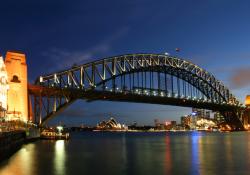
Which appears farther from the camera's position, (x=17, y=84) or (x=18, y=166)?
(x=17, y=84)

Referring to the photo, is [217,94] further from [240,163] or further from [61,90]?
[240,163]

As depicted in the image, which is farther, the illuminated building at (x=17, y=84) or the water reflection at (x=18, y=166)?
the illuminated building at (x=17, y=84)

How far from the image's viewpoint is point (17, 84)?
5819cm

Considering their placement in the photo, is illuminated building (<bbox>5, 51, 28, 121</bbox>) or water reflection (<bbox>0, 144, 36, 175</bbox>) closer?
Result: water reflection (<bbox>0, 144, 36, 175</bbox>)

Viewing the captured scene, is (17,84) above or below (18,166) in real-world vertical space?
above

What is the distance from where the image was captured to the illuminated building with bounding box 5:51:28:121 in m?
57.3

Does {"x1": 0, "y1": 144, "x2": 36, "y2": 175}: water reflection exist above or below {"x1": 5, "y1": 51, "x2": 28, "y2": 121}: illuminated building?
below

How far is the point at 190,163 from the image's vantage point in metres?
30.2

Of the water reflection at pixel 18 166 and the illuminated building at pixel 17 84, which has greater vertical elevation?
the illuminated building at pixel 17 84

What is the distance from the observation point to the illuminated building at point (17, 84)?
188 ft

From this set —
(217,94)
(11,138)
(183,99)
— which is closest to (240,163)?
(11,138)

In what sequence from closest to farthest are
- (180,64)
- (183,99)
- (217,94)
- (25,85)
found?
1. (25,85)
2. (183,99)
3. (180,64)
4. (217,94)

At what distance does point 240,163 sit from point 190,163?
3455 millimetres

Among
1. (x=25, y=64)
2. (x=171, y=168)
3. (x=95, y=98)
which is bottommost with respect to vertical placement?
(x=171, y=168)
